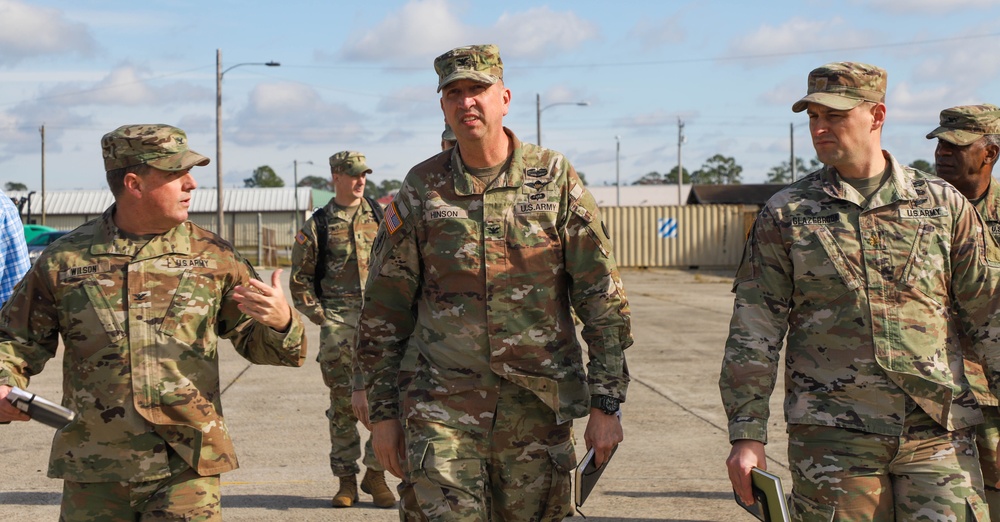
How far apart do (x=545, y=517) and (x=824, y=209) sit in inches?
59.7

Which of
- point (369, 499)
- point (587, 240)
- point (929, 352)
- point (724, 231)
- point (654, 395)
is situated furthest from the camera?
point (724, 231)

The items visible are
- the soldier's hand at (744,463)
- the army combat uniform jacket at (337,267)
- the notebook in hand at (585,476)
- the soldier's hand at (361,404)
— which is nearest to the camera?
the soldier's hand at (744,463)

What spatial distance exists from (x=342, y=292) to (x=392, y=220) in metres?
3.34

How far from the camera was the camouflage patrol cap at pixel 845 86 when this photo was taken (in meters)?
4.06

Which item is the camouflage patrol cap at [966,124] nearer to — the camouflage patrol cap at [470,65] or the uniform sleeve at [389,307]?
the camouflage patrol cap at [470,65]

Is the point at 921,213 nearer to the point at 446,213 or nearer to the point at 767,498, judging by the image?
the point at 767,498

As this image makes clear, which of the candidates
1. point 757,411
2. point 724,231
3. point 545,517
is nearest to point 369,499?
point 545,517

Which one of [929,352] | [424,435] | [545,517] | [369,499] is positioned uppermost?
[929,352]

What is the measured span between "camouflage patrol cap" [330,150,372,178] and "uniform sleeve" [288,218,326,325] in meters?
0.41

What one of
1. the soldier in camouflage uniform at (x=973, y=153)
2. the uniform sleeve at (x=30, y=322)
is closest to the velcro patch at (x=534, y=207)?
the uniform sleeve at (x=30, y=322)

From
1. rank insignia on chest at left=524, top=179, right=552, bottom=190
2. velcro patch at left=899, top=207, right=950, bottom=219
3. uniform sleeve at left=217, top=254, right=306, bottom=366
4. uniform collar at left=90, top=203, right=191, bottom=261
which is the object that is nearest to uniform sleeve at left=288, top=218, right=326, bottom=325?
uniform sleeve at left=217, top=254, right=306, bottom=366

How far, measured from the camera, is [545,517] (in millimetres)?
4297

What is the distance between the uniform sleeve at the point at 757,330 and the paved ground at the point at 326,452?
303 cm

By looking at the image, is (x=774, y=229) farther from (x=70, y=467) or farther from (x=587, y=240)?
(x=70, y=467)
